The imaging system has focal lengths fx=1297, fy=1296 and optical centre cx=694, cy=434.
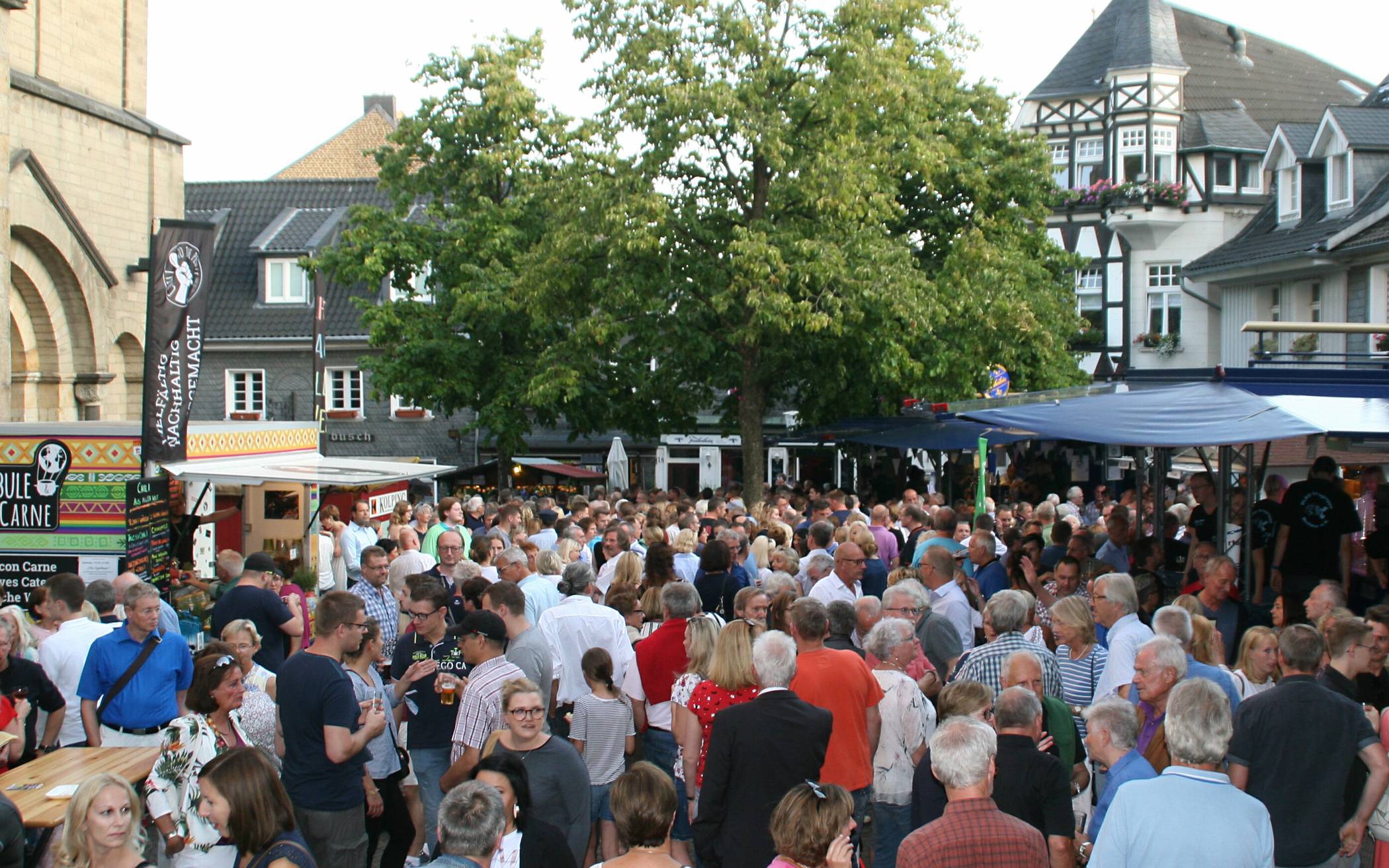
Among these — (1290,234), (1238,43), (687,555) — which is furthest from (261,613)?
(1238,43)

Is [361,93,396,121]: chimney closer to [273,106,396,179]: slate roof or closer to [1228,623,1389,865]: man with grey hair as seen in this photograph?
[273,106,396,179]: slate roof

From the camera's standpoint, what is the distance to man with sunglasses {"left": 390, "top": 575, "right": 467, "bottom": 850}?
6551mm

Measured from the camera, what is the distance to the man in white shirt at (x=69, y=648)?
7164 millimetres

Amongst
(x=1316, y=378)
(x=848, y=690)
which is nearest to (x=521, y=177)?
(x=1316, y=378)

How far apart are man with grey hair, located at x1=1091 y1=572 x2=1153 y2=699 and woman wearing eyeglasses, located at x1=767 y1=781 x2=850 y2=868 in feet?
7.20

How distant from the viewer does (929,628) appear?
7.23m

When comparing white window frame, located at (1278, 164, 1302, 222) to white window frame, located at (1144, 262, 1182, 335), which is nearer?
white window frame, located at (1278, 164, 1302, 222)

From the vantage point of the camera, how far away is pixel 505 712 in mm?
5324

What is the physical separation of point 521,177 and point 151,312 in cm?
1504

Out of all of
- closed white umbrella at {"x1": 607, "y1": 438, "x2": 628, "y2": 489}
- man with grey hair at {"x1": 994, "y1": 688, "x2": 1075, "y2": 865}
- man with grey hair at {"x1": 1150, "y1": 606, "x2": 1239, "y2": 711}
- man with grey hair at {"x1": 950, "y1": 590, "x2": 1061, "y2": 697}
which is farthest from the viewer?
closed white umbrella at {"x1": 607, "y1": 438, "x2": 628, "y2": 489}

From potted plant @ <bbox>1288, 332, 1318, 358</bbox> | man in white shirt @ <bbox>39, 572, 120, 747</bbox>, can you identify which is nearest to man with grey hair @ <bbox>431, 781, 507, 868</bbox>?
man in white shirt @ <bbox>39, 572, 120, 747</bbox>

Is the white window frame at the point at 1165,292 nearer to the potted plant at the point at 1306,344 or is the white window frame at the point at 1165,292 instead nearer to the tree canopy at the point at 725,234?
the tree canopy at the point at 725,234

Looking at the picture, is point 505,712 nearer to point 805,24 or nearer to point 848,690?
point 848,690

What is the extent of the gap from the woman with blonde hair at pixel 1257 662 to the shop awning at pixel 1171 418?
205 cm
